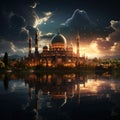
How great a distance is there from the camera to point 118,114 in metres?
17.9

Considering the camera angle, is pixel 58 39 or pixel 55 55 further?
pixel 58 39

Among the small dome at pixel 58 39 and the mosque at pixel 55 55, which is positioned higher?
the small dome at pixel 58 39

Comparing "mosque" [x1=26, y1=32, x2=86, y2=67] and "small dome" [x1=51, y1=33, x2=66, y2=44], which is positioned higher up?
"small dome" [x1=51, y1=33, x2=66, y2=44]

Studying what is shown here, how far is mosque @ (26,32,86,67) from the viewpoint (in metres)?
115

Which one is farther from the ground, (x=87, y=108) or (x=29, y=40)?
(x=29, y=40)

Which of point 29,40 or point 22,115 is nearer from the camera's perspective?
point 22,115

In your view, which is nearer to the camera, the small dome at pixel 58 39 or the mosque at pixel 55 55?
the mosque at pixel 55 55

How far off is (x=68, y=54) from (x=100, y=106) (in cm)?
9777

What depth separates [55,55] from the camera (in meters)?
117

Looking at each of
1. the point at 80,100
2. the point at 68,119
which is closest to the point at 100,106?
the point at 80,100

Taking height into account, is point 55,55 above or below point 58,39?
below

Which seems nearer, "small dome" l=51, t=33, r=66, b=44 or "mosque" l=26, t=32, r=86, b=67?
"mosque" l=26, t=32, r=86, b=67

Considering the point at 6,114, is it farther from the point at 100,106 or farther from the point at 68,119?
the point at 100,106

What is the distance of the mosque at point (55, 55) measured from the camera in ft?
379
